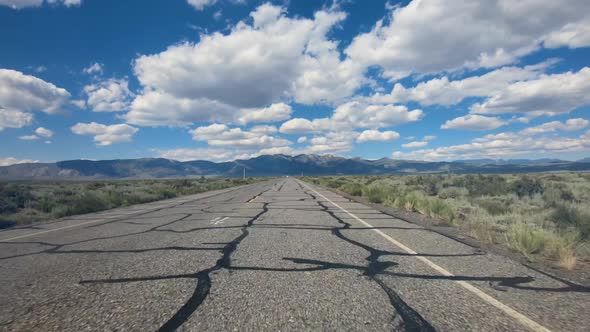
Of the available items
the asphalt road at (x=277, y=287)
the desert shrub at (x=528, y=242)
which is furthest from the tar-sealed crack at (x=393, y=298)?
the desert shrub at (x=528, y=242)

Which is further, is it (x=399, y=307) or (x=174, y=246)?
(x=174, y=246)

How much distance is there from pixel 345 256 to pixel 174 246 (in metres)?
3.38

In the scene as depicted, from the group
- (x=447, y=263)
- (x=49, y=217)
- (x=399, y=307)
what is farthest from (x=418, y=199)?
(x=49, y=217)

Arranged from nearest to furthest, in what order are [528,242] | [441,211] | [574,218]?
[528,242], [574,218], [441,211]

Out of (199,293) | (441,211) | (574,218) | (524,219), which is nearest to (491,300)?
(199,293)

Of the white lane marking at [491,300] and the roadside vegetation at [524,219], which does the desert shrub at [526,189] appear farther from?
the white lane marking at [491,300]

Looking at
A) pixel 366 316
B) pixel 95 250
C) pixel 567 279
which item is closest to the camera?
pixel 366 316

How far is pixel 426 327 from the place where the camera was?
3072 millimetres

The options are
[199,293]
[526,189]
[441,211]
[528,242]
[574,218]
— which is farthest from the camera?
[526,189]

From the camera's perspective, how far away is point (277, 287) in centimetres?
414

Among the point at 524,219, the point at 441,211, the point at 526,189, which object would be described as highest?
the point at 526,189

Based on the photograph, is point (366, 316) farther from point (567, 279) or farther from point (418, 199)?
point (418, 199)

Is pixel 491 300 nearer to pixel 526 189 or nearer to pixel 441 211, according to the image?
pixel 441 211

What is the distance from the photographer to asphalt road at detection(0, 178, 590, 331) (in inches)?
126
